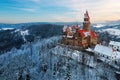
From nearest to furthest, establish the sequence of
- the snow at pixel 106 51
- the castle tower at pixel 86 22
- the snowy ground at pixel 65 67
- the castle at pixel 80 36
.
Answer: the snowy ground at pixel 65 67, the snow at pixel 106 51, the castle at pixel 80 36, the castle tower at pixel 86 22

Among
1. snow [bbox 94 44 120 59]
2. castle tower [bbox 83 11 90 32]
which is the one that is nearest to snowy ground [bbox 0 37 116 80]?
snow [bbox 94 44 120 59]

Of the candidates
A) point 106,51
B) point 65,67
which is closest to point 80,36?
point 106,51

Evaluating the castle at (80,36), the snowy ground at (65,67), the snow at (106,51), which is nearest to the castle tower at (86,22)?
the castle at (80,36)

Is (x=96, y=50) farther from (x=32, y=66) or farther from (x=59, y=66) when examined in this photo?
(x=32, y=66)

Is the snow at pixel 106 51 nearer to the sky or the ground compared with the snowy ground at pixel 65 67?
nearer to the sky

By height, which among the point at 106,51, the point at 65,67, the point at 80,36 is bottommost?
the point at 65,67

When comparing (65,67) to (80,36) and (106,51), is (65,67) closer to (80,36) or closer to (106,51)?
(106,51)

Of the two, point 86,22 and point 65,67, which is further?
point 86,22

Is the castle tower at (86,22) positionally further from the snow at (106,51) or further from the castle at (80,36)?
the snow at (106,51)

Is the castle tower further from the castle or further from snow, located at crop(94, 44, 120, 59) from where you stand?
snow, located at crop(94, 44, 120, 59)
